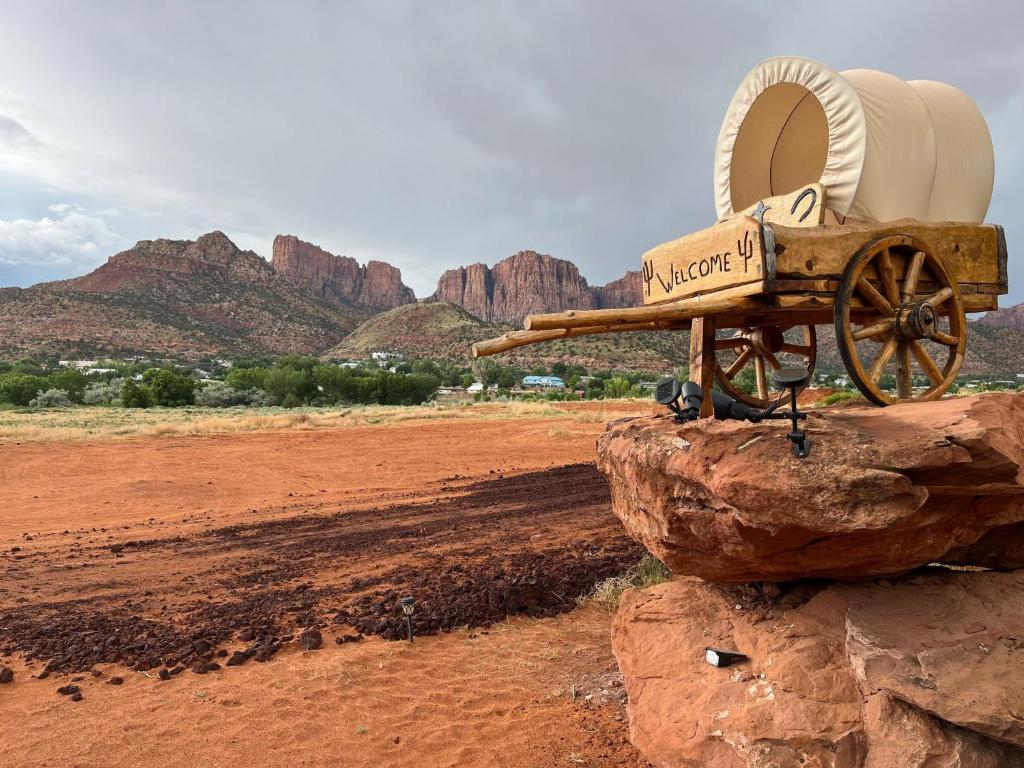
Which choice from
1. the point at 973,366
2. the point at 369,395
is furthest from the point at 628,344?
the point at 369,395

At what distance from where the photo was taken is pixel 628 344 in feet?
227

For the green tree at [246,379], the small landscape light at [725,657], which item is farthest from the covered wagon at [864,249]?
the green tree at [246,379]

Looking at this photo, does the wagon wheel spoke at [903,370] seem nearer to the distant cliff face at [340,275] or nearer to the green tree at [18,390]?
the green tree at [18,390]

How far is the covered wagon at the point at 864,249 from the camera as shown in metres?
4.09

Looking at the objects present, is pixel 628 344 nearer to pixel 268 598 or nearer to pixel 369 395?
pixel 369 395

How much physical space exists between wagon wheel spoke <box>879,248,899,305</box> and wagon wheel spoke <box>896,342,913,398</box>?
0.35m

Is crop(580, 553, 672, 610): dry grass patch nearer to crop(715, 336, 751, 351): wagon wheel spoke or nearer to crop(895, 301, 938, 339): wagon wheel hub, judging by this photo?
crop(715, 336, 751, 351): wagon wheel spoke

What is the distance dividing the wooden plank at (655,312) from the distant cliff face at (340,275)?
143429 mm

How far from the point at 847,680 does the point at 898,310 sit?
232cm

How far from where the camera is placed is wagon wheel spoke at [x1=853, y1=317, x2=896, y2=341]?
432 cm

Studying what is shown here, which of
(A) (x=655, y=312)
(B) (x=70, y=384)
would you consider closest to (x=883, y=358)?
(A) (x=655, y=312)

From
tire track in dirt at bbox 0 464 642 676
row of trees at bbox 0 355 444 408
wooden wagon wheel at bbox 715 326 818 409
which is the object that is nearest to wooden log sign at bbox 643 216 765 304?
wooden wagon wheel at bbox 715 326 818 409

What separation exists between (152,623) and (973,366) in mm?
63298

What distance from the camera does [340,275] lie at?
156 m
